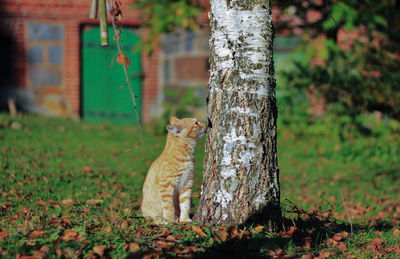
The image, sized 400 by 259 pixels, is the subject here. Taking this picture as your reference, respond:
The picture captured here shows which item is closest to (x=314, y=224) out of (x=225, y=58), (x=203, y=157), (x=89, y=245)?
(x=203, y=157)

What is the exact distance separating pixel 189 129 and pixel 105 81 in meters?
10.1

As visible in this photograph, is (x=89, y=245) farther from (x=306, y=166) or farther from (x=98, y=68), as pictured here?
(x=98, y=68)

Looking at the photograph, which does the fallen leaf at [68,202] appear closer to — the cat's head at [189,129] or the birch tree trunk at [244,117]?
the cat's head at [189,129]

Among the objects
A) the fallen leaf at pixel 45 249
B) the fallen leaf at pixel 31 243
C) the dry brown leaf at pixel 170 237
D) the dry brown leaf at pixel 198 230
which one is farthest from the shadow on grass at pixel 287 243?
the fallen leaf at pixel 31 243

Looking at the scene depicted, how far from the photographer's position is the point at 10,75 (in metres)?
12.9

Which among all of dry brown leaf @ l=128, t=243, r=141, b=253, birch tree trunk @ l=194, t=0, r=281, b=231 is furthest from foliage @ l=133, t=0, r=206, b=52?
dry brown leaf @ l=128, t=243, r=141, b=253

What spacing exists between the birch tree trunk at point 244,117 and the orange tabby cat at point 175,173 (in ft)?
0.92

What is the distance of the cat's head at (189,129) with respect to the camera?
11.9 feet

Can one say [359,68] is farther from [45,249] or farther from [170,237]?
[45,249]

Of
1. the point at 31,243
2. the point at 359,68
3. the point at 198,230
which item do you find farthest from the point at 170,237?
the point at 359,68

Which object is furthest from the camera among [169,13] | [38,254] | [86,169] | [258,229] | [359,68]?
[359,68]

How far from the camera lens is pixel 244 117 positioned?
136 inches

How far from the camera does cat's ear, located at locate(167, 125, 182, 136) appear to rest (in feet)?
11.7

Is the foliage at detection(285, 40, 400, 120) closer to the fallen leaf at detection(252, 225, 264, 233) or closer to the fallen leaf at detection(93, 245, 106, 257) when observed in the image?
the fallen leaf at detection(252, 225, 264, 233)
